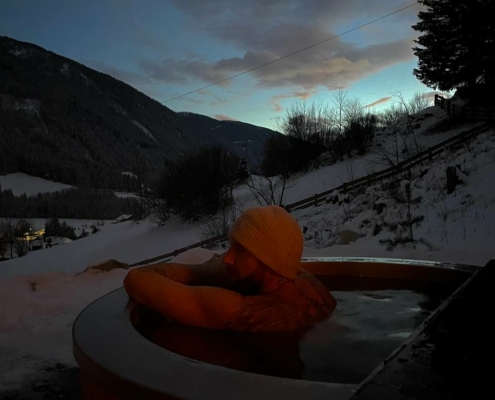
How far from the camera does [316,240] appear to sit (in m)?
10.4

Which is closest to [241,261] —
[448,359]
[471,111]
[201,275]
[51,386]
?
[201,275]

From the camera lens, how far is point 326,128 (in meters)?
24.8

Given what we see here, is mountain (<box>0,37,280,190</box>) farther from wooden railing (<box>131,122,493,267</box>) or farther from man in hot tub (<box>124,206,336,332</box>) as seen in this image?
man in hot tub (<box>124,206,336,332</box>)

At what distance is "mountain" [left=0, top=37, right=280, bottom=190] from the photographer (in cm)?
2502

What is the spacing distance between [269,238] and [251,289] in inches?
9.9

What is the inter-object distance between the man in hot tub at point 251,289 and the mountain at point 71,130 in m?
20.5

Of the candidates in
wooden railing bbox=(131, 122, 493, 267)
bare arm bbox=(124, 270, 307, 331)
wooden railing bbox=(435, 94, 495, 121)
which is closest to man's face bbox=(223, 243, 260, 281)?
bare arm bbox=(124, 270, 307, 331)

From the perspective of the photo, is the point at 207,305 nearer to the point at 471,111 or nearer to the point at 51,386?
the point at 51,386

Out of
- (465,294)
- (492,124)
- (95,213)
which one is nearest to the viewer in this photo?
(465,294)

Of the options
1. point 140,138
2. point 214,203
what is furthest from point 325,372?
point 140,138

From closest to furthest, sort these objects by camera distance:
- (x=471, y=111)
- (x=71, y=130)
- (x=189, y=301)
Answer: (x=189, y=301)
(x=471, y=111)
(x=71, y=130)

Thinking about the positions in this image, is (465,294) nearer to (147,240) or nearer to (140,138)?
(147,240)

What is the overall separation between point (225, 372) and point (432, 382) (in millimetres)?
388

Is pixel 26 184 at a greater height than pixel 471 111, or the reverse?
pixel 471 111
